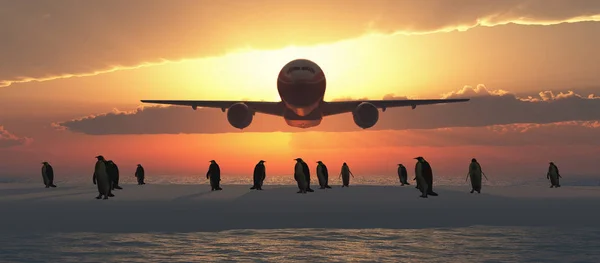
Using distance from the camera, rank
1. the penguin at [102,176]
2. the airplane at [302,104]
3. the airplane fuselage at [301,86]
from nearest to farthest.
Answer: the penguin at [102,176] → the airplane at [302,104] → the airplane fuselage at [301,86]

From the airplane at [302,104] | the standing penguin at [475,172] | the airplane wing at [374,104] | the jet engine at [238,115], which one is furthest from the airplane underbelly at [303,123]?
the standing penguin at [475,172]

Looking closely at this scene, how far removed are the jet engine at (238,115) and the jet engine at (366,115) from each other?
772 cm

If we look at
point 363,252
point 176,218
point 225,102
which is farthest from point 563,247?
point 225,102

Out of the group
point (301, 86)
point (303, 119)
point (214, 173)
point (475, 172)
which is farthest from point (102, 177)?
point (303, 119)

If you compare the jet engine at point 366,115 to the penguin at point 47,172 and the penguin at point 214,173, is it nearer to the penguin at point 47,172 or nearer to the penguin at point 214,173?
the penguin at point 214,173

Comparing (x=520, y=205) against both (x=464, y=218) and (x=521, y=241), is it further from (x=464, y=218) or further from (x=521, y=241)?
(x=521, y=241)

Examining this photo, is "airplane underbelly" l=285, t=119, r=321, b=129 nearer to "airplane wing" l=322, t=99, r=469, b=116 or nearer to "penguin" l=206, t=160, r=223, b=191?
"airplane wing" l=322, t=99, r=469, b=116

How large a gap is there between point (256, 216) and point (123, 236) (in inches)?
248

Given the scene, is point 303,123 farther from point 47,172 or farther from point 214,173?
point 47,172

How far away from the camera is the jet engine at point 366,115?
46531 millimetres

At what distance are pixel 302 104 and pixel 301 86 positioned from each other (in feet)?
5.04

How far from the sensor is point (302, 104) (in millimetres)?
47906

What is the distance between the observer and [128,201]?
1240 inches

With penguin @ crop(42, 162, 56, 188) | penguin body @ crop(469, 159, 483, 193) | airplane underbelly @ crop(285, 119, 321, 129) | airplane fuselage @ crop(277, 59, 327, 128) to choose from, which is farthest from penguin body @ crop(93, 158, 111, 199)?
airplane underbelly @ crop(285, 119, 321, 129)
